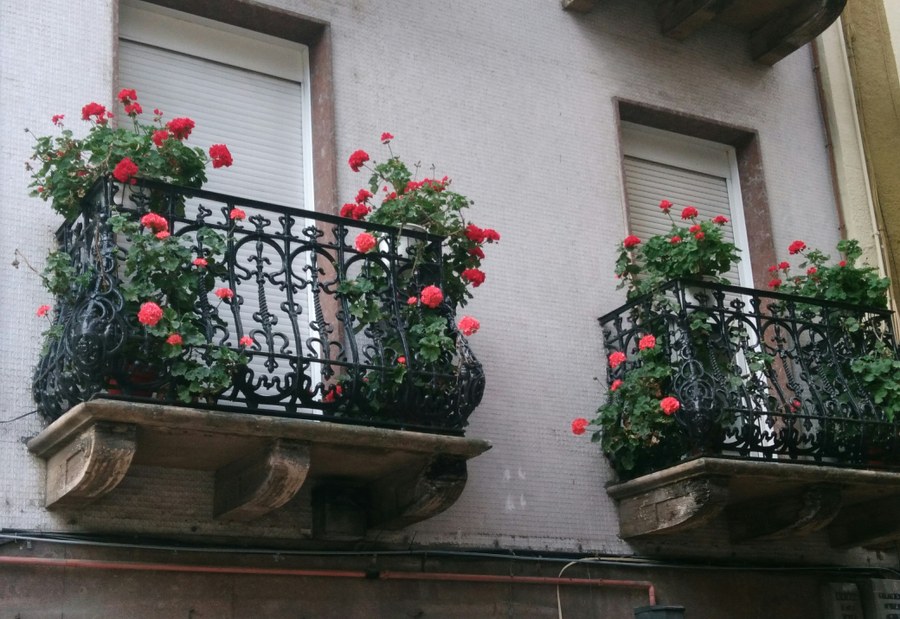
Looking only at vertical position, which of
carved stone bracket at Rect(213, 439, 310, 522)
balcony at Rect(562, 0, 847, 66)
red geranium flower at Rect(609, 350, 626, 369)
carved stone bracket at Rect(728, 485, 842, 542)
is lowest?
carved stone bracket at Rect(728, 485, 842, 542)

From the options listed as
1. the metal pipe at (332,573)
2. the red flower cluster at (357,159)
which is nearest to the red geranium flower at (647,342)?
the metal pipe at (332,573)

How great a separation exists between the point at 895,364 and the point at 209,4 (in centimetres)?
509

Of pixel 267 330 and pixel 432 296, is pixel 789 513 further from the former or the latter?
pixel 267 330

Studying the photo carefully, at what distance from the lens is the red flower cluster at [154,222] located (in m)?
6.97

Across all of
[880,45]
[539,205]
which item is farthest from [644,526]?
[880,45]

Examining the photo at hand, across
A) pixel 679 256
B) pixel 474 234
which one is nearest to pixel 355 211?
pixel 474 234

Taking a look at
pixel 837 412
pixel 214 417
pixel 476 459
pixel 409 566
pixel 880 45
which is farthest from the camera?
pixel 880 45

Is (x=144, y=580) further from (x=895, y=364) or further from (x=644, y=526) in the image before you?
(x=895, y=364)

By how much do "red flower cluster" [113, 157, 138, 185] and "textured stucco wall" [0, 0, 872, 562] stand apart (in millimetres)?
793

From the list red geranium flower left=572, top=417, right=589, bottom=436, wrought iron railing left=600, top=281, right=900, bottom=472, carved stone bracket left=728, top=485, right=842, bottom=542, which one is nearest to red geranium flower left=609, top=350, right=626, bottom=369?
wrought iron railing left=600, top=281, right=900, bottom=472

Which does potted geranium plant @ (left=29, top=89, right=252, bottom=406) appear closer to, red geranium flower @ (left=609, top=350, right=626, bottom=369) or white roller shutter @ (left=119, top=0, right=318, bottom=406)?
white roller shutter @ (left=119, top=0, right=318, bottom=406)

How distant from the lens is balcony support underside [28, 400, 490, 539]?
665 centimetres

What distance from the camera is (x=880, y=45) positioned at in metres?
11.8

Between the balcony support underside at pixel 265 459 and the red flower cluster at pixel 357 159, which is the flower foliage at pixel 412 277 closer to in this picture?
the red flower cluster at pixel 357 159
